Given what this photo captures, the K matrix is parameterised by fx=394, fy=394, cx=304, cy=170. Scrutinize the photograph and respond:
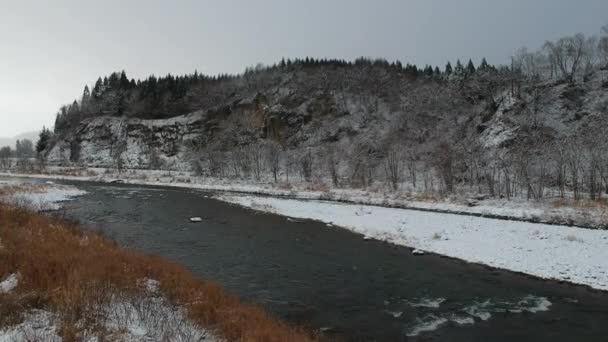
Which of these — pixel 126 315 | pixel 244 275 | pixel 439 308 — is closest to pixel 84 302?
pixel 126 315

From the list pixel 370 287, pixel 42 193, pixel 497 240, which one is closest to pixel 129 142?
pixel 42 193

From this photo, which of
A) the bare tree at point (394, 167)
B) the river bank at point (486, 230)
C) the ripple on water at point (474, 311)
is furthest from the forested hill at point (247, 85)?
the ripple on water at point (474, 311)

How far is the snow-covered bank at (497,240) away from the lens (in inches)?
655

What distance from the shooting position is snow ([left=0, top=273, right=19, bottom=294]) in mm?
7520

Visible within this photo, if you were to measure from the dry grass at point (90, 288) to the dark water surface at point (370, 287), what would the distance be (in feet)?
8.36

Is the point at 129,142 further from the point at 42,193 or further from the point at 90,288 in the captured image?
the point at 90,288

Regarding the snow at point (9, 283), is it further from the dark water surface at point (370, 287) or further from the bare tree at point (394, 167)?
the bare tree at point (394, 167)

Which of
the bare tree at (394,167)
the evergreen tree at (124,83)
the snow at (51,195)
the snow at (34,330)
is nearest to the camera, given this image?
the snow at (34,330)

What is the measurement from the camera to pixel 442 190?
44375 mm

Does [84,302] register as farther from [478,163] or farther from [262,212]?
[478,163]

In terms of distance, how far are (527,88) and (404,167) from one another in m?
29.7

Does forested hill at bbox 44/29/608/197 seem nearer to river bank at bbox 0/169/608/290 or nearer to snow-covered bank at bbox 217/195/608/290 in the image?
river bank at bbox 0/169/608/290

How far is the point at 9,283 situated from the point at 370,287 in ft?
34.9

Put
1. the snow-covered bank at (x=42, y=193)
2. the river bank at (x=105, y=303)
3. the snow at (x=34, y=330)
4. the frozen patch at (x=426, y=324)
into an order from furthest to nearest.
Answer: the snow-covered bank at (x=42, y=193), the frozen patch at (x=426, y=324), the river bank at (x=105, y=303), the snow at (x=34, y=330)
